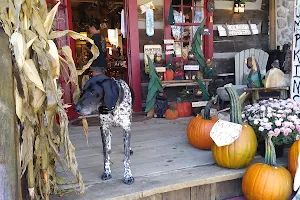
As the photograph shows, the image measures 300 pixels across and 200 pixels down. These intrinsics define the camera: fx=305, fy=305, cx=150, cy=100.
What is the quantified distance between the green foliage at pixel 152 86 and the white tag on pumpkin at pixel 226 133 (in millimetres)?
2162

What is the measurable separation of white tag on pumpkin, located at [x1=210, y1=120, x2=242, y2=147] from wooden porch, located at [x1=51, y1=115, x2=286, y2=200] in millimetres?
253

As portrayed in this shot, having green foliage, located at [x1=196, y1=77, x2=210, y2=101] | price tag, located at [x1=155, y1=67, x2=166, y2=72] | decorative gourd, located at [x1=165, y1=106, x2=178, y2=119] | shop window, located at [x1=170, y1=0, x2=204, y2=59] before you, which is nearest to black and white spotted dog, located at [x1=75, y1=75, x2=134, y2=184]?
decorative gourd, located at [x1=165, y1=106, x2=178, y2=119]

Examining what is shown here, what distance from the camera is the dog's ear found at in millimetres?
2025

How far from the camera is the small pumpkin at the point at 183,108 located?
15.2ft

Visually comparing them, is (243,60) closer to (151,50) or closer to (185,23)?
(185,23)

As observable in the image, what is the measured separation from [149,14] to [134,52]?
65cm

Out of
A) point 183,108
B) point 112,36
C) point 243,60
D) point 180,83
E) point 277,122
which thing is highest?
point 112,36

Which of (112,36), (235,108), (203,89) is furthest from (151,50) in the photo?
(112,36)

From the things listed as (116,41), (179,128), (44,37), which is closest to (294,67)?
(179,128)

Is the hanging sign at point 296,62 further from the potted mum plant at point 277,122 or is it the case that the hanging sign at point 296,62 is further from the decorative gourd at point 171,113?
the decorative gourd at point 171,113

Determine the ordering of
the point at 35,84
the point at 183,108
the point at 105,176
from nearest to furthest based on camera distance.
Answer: the point at 35,84, the point at 105,176, the point at 183,108

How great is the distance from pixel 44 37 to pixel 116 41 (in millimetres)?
7943

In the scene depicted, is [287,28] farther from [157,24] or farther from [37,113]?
[37,113]

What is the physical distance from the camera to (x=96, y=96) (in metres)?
2.02
